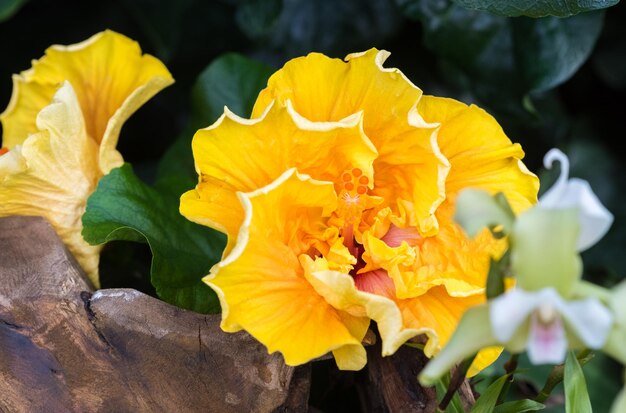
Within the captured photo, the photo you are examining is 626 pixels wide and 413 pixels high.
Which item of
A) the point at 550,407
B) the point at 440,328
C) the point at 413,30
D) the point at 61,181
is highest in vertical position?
the point at 61,181

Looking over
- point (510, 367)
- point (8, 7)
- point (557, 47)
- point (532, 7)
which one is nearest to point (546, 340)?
point (510, 367)

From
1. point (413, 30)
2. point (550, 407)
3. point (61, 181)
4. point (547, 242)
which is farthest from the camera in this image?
point (413, 30)

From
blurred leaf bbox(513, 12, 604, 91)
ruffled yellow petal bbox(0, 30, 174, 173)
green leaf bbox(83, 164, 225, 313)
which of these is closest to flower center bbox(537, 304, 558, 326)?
green leaf bbox(83, 164, 225, 313)

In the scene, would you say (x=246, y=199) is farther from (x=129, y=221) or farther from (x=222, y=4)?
(x=222, y=4)

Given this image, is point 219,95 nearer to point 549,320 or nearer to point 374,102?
point 374,102

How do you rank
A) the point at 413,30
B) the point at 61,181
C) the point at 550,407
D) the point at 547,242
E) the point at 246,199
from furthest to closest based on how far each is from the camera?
the point at 413,30 → the point at 550,407 → the point at 61,181 → the point at 246,199 → the point at 547,242

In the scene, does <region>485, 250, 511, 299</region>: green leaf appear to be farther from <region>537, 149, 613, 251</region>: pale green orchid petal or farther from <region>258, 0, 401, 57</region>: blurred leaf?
<region>258, 0, 401, 57</region>: blurred leaf

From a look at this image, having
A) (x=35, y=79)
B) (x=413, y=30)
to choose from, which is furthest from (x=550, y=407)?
(x=35, y=79)
